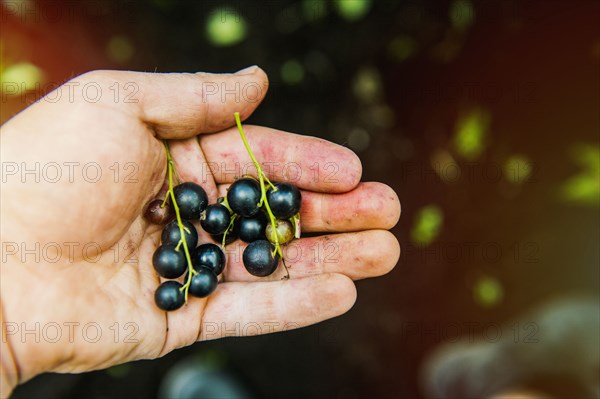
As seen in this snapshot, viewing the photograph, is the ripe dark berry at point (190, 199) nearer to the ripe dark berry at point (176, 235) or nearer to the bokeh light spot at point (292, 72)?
the ripe dark berry at point (176, 235)

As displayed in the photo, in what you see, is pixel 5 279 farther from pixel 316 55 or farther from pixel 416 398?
pixel 416 398

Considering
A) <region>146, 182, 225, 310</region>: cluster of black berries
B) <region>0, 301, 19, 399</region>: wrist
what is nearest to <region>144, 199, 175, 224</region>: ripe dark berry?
<region>146, 182, 225, 310</region>: cluster of black berries

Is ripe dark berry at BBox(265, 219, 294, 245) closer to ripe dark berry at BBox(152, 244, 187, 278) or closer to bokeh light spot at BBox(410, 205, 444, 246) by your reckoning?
ripe dark berry at BBox(152, 244, 187, 278)

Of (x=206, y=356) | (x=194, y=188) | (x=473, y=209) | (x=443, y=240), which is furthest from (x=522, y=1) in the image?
(x=206, y=356)

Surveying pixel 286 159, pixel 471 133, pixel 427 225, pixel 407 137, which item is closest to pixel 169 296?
pixel 286 159

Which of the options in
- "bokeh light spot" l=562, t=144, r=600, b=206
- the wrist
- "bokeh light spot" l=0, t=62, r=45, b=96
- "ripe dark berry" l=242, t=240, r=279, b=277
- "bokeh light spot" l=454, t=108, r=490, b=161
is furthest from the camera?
"bokeh light spot" l=454, t=108, r=490, b=161

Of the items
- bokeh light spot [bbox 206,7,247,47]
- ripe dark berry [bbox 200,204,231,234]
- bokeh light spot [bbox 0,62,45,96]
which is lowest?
ripe dark berry [bbox 200,204,231,234]

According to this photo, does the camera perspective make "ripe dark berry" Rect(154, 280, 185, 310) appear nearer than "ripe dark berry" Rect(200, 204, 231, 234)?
Yes
